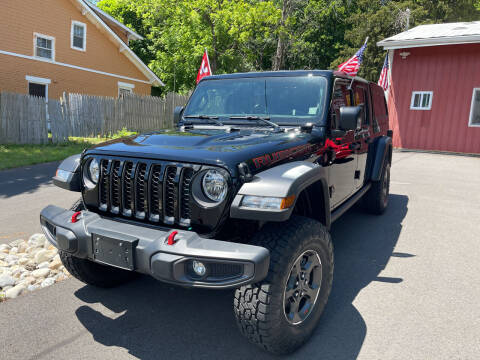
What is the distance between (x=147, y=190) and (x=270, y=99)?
172cm

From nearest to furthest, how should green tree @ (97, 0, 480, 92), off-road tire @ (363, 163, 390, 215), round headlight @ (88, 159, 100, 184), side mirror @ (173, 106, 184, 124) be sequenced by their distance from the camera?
round headlight @ (88, 159, 100, 184) < side mirror @ (173, 106, 184, 124) < off-road tire @ (363, 163, 390, 215) < green tree @ (97, 0, 480, 92)

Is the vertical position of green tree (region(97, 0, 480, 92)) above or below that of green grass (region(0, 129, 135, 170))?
above

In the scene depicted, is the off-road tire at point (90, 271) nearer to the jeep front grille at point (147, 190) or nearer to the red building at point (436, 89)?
the jeep front grille at point (147, 190)

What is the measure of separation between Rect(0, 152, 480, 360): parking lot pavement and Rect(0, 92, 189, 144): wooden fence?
10.0 metres

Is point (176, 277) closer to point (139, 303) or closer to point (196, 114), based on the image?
point (139, 303)

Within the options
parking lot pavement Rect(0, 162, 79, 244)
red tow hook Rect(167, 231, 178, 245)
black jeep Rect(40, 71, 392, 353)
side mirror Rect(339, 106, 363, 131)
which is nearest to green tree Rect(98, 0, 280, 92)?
parking lot pavement Rect(0, 162, 79, 244)

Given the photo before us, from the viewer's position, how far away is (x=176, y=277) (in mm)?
2096

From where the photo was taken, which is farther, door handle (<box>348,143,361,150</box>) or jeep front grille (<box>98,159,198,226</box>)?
door handle (<box>348,143,361,150</box>)

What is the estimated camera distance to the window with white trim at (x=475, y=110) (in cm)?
1434

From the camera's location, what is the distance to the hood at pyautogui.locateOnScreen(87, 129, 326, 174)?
241 centimetres

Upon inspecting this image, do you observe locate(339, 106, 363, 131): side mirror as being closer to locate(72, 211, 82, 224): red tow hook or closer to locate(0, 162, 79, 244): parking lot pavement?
locate(72, 211, 82, 224): red tow hook

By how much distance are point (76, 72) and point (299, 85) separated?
1844 cm

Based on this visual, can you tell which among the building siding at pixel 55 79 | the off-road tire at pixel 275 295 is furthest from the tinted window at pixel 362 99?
the building siding at pixel 55 79

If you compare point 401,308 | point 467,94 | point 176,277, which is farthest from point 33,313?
point 467,94
